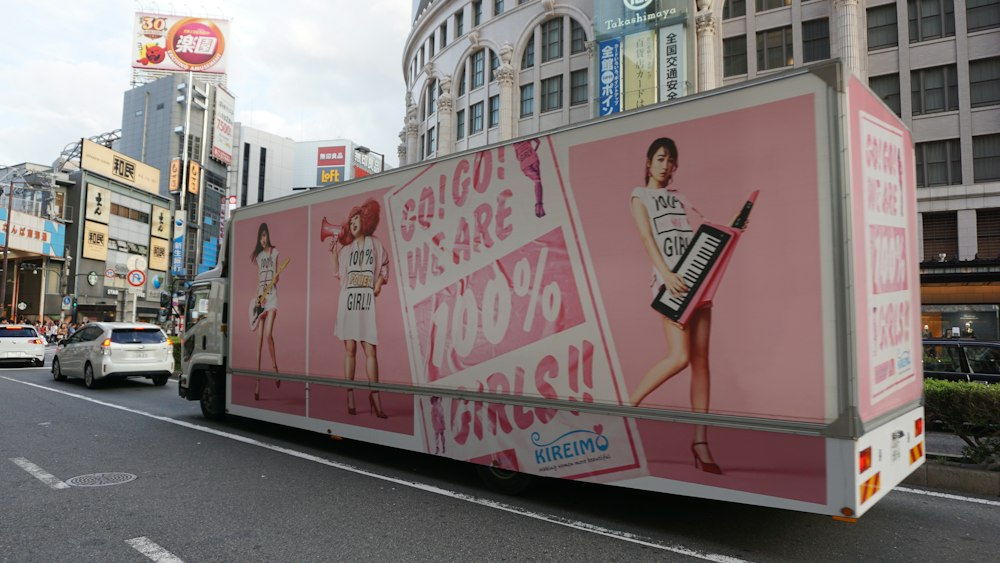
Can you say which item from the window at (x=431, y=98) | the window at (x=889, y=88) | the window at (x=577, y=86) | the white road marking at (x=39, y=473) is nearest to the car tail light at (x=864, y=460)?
the white road marking at (x=39, y=473)

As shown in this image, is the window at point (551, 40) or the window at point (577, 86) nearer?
the window at point (577, 86)

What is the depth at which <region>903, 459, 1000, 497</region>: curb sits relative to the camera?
5844 millimetres

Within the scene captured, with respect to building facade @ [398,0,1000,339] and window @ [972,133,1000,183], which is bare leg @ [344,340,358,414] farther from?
window @ [972,133,1000,183]

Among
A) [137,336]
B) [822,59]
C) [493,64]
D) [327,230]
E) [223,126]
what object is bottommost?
[137,336]

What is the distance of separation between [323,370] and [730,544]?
4.94 meters

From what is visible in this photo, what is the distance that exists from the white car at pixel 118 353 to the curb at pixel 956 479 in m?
15.5

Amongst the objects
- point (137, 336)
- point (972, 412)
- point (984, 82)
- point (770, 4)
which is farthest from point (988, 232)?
point (137, 336)

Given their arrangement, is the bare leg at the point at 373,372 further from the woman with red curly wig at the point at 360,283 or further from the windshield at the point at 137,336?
the windshield at the point at 137,336

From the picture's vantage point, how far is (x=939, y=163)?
86.8 feet

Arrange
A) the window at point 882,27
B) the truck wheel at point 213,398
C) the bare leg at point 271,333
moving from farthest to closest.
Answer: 1. the window at point 882,27
2. the truck wheel at point 213,398
3. the bare leg at point 271,333

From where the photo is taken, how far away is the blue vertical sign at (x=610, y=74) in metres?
31.0

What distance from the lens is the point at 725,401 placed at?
4.17m

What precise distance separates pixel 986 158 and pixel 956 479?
87.3ft

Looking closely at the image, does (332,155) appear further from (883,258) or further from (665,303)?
(883,258)
